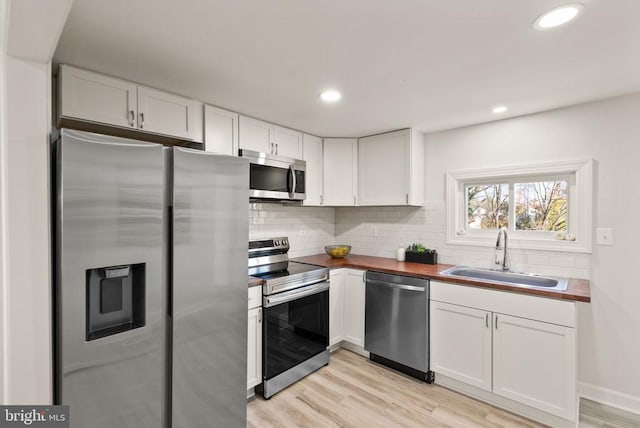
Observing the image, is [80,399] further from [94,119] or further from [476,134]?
[476,134]

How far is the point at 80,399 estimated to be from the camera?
53.0 inches

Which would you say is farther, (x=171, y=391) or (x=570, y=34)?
(x=171, y=391)

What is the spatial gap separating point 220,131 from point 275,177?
0.63m

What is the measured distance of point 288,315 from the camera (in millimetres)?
2500

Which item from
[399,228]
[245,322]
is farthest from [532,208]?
[245,322]

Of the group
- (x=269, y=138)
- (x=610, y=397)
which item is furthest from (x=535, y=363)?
(x=269, y=138)

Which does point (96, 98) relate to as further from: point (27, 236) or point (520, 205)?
point (520, 205)

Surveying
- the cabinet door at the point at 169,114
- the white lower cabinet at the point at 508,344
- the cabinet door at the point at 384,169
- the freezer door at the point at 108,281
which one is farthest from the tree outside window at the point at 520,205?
the freezer door at the point at 108,281

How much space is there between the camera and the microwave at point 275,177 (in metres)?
2.63

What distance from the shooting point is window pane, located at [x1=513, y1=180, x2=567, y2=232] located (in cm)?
258

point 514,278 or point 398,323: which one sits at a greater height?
point 514,278

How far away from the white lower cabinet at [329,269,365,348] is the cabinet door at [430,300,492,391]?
694 mm

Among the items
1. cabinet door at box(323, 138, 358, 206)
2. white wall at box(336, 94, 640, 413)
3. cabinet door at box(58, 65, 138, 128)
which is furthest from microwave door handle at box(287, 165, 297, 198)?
white wall at box(336, 94, 640, 413)

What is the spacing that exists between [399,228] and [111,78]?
286 centimetres
